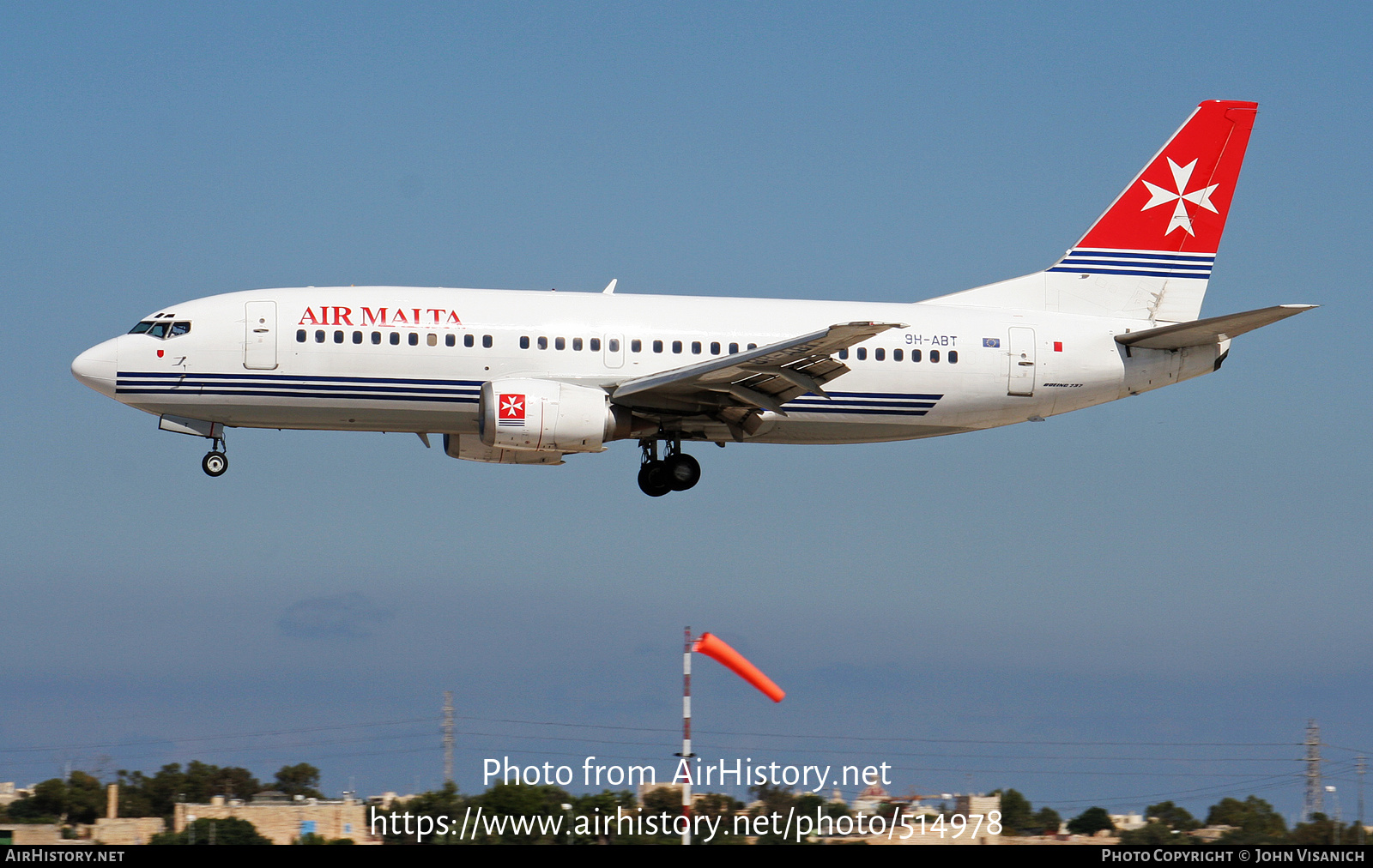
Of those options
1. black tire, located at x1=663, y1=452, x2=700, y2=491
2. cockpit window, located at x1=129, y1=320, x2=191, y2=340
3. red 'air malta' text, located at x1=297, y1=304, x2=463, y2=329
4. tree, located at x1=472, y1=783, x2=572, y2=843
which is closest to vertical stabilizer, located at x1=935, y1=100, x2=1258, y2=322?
black tire, located at x1=663, y1=452, x2=700, y2=491

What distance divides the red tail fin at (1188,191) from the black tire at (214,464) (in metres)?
22.4

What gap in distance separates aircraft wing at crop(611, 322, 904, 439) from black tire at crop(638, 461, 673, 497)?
1871mm

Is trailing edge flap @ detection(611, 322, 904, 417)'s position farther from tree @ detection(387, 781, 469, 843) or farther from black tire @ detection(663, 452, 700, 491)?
tree @ detection(387, 781, 469, 843)

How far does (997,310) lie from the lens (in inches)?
1468

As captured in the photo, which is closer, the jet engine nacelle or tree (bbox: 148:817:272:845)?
the jet engine nacelle

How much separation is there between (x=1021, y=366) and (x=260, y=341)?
17800 mm

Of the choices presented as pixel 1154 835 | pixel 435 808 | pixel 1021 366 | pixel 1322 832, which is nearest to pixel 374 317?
pixel 435 808

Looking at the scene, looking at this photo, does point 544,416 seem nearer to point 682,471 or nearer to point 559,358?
point 559,358

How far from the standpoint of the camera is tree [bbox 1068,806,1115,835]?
33.6 m

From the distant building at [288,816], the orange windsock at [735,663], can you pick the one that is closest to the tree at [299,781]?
the distant building at [288,816]

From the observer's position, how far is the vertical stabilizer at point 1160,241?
38.2 metres

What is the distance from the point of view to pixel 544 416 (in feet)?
105

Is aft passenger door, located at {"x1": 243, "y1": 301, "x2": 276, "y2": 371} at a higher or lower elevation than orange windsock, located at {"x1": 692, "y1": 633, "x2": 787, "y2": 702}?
higher
